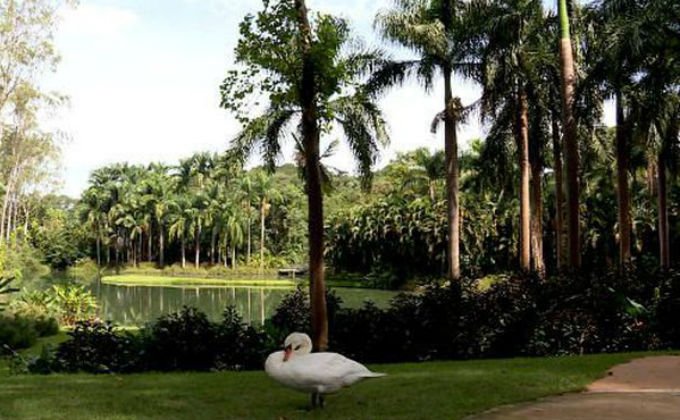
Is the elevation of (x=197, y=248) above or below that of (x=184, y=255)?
above

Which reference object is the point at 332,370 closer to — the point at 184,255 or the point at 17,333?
the point at 17,333

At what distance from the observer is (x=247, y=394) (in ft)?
24.1

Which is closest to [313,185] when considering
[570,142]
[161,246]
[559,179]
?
[570,142]

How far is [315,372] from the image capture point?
19.2ft

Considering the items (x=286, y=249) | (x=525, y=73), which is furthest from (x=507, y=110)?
(x=286, y=249)

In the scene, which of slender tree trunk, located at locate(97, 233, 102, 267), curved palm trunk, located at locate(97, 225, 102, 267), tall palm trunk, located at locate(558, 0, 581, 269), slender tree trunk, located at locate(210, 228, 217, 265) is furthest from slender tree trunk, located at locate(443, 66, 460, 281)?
slender tree trunk, located at locate(97, 233, 102, 267)

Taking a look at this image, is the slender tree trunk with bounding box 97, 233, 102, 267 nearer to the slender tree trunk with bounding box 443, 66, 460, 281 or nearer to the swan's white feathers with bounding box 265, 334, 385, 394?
the slender tree trunk with bounding box 443, 66, 460, 281

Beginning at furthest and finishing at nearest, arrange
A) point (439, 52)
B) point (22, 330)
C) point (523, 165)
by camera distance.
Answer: point (523, 165) → point (439, 52) → point (22, 330)

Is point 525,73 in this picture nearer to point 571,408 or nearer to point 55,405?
point 571,408

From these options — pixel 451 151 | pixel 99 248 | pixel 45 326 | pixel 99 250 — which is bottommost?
pixel 45 326

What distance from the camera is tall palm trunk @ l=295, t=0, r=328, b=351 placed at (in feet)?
36.9

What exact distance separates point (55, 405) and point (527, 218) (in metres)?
18.2

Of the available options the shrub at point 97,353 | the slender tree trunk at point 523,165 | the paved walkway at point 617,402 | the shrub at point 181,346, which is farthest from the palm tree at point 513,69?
the shrub at point 97,353

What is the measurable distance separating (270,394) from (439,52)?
48.8ft
